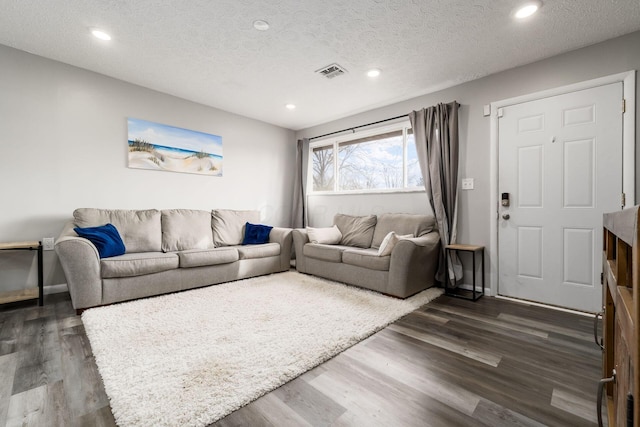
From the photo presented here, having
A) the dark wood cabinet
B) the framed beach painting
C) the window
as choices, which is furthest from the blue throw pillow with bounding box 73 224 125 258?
the dark wood cabinet

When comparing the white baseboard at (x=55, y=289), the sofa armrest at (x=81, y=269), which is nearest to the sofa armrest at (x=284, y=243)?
the sofa armrest at (x=81, y=269)

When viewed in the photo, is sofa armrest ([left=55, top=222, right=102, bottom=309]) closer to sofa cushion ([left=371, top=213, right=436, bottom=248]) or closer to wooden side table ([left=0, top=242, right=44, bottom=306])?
wooden side table ([left=0, top=242, right=44, bottom=306])

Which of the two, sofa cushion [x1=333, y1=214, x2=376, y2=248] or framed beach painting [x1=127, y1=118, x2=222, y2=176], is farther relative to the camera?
sofa cushion [x1=333, y1=214, x2=376, y2=248]

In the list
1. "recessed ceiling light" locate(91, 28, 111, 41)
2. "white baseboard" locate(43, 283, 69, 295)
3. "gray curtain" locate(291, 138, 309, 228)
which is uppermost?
"recessed ceiling light" locate(91, 28, 111, 41)

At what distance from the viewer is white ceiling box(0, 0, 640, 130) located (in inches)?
85.3

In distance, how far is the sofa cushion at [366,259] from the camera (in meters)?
3.04

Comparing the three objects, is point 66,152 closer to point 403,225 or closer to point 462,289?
point 403,225

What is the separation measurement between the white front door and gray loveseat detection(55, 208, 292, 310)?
2.84m

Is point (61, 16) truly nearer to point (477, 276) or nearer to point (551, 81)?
point (551, 81)

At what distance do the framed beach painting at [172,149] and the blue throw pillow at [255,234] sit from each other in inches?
39.0

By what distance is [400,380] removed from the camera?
1575 mm

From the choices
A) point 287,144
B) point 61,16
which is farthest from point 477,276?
point 61,16

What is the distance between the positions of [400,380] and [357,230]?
2522mm

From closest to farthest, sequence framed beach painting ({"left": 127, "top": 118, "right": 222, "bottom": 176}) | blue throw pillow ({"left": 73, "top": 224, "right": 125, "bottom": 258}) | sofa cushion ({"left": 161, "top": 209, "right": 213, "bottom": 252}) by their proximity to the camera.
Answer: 1. blue throw pillow ({"left": 73, "top": 224, "right": 125, "bottom": 258})
2. sofa cushion ({"left": 161, "top": 209, "right": 213, "bottom": 252})
3. framed beach painting ({"left": 127, "top": 118, "right": 222, "bottom": 176})
